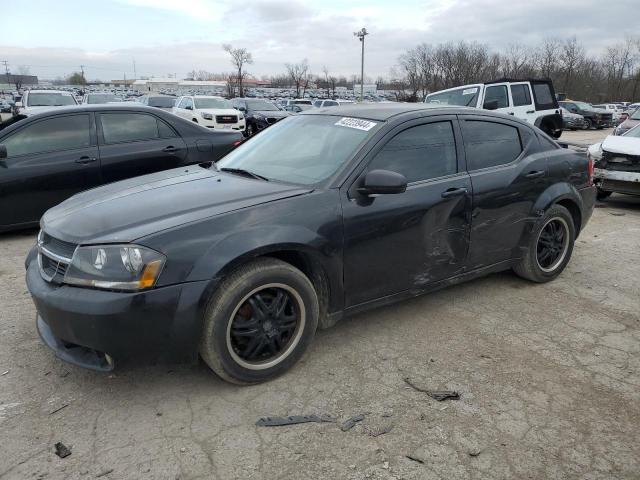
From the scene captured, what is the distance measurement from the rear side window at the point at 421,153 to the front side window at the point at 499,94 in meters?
10.3

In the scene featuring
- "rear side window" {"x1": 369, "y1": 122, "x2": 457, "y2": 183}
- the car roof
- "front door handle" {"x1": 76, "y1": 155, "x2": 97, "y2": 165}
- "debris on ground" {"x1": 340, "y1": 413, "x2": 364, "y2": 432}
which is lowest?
"debris on ground" {"x1": 340, "y1": 413, "x2": 364, "y2": 432}

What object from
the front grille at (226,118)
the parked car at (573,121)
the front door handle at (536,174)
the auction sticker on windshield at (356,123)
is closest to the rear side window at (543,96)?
the front grille at (226,118)

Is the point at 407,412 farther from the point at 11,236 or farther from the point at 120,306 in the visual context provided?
the point at 11,236

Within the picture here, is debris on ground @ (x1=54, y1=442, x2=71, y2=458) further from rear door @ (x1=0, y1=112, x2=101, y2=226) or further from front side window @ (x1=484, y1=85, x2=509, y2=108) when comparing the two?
front side window @ (x1=484, y1=85, x2=509, y2=108)

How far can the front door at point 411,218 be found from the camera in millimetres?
3186

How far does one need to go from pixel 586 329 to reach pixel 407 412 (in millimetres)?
1845

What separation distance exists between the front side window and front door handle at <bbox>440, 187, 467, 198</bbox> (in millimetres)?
10460

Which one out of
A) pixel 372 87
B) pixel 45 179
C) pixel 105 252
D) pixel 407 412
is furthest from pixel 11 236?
pixel 372 87

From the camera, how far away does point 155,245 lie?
100 inches

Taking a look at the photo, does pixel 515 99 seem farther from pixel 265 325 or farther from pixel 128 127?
pixel 265 325

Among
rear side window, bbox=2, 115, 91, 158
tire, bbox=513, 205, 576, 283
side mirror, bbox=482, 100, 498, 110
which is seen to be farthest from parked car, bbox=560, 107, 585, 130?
rear side window, bbox=2, 115, 91, 158

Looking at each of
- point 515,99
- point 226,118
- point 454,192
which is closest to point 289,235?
point 454,192

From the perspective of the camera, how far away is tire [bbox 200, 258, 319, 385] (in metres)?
2.69

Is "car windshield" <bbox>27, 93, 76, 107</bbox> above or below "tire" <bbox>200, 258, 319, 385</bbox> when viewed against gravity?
above
